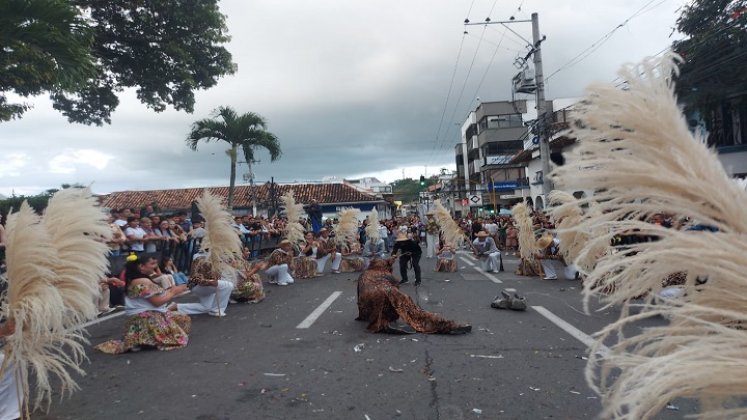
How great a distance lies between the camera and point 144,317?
20.4ft

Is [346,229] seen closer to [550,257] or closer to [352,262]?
[352,262]

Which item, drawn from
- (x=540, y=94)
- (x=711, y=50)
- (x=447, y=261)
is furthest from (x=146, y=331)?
(x=711, y=50)

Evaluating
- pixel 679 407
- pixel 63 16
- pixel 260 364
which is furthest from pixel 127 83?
pixel 679 407

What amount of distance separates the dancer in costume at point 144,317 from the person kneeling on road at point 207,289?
1.97m

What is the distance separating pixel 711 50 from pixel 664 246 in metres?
17.7

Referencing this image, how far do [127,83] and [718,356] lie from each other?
17144 mm

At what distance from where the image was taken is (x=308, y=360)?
5520 mm

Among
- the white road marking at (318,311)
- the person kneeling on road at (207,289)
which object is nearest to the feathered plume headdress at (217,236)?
the person kneeling on road at (207,289)

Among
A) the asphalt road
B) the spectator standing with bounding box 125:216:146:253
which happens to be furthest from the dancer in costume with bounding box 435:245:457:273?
the spectator standing with bounding box 125:216:146:253

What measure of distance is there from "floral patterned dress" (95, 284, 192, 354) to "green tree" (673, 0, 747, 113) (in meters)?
14.3

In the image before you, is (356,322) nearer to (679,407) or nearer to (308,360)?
(308,360)

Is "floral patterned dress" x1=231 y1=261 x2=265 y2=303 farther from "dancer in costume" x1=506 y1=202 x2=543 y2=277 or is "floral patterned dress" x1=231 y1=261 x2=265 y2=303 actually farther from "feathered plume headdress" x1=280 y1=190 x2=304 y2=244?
"dancer in costume" x1=506 y1=202 x2=543 y2=277

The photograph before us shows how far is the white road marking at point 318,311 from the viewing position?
24.5ft

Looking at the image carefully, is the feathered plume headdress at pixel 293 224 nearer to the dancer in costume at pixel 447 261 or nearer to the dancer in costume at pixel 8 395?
the dancer in costume at pixel 447 261
